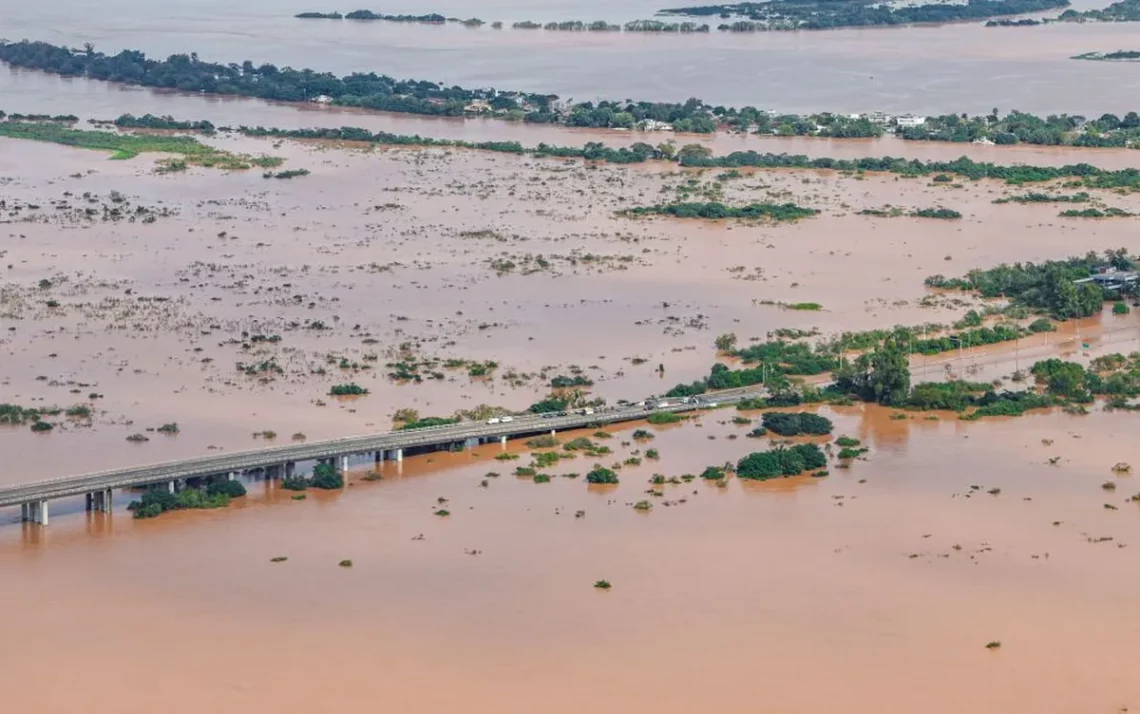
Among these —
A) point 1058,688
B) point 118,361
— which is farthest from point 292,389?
point 1058,688

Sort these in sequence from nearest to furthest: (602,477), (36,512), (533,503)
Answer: (36,512) → (533,503) → (602,477)

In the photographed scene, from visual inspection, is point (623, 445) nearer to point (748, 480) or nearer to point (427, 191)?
point (748, 480)

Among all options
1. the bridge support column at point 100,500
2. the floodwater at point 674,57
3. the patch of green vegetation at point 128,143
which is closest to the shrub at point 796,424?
the bridge support column at point 100,500

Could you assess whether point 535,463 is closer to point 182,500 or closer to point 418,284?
point 182,500

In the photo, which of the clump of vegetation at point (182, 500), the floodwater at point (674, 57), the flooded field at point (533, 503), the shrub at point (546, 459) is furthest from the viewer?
the floodwater at point (674, 57)

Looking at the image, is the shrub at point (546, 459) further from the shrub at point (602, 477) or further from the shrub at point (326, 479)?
the shrub at point (326, 479)

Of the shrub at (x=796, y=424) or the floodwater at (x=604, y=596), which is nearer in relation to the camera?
the floodwater at (x=604, y=596)

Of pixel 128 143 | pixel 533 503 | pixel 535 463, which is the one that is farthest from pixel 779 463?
pixel 128 143
